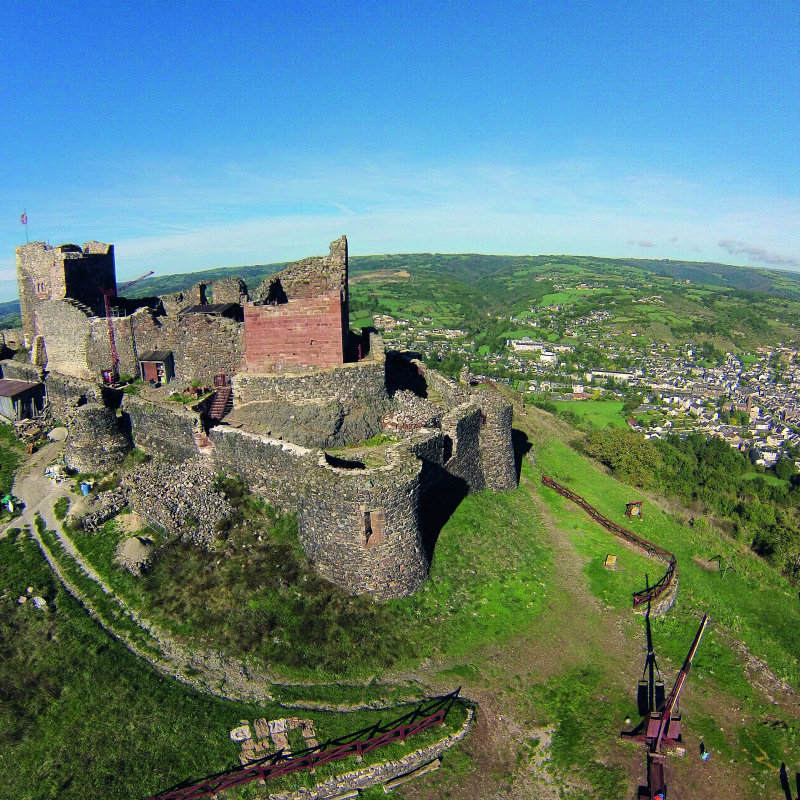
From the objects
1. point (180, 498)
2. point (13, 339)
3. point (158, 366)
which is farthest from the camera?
point (13, 339)

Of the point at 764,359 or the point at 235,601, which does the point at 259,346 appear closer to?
the point at 235,601

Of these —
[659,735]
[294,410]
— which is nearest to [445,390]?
[294,410]

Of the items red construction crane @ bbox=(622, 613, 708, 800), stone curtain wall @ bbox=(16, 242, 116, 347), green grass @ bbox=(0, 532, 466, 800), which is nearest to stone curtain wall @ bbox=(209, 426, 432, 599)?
green grass @ bbox=(0, 532, 466, 800)

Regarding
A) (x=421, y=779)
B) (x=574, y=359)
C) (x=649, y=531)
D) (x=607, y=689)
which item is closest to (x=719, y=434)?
(x=574, y=359)

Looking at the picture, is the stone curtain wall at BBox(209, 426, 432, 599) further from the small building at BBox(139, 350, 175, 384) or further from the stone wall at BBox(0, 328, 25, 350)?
the stone wall at BBox(0, 328, 25, 350)

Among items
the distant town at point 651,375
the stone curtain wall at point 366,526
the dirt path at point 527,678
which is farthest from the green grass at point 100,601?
the distant town at point 651,375

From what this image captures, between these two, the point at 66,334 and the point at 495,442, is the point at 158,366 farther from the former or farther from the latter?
the point at 495,442
